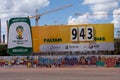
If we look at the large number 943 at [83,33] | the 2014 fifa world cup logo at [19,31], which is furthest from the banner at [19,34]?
the large number 943 at [83,33]

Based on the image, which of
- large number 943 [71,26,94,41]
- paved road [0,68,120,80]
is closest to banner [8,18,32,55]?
large number 943 [71,26,94,41]

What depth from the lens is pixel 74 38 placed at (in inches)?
2514

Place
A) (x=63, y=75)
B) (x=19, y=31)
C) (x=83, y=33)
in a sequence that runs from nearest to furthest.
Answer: (x=63, y=75) → (x=83, y=33) → (x=19, y=31)

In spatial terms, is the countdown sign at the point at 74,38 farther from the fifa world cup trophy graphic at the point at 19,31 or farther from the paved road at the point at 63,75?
the paved road at the point at 63,75

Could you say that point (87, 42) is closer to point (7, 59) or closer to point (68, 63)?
point (68, 63)

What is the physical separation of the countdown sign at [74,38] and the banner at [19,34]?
1794 millimetres

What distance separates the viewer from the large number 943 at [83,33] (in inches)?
2484

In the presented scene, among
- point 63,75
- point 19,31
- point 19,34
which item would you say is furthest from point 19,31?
point 63,75

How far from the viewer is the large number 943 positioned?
2484 inches

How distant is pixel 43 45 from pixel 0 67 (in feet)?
26.9

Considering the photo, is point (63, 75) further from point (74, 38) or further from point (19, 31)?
point (19, 31)

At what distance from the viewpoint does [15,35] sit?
64.9 m

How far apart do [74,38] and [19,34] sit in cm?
933

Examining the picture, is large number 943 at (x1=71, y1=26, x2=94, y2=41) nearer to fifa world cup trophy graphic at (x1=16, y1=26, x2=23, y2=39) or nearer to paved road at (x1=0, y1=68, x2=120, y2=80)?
fifa world cup trophy graphic at (x1=16, y1=26, x2=23, y2=39)
